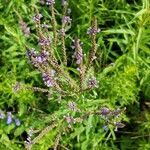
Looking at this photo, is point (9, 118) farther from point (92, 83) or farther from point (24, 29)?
point (92, 83)

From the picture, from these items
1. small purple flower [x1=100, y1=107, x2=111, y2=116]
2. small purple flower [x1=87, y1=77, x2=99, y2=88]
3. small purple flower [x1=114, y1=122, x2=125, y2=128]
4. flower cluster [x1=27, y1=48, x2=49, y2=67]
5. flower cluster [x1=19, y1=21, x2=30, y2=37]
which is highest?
flower cluster [x1=19, y1=21, x2=30, y2=37]

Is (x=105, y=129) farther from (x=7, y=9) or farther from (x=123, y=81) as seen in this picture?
(x=7, y=9)

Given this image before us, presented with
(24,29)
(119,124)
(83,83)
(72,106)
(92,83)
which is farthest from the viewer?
(24,29)

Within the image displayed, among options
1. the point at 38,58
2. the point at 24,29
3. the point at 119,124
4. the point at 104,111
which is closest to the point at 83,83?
the point at 104,111

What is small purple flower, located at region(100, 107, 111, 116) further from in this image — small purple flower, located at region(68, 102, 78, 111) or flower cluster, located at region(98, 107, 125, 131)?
small purple flower, located at region(68, 102, 78, 111)

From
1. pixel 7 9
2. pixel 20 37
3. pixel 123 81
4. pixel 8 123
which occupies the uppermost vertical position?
pixel 7 9

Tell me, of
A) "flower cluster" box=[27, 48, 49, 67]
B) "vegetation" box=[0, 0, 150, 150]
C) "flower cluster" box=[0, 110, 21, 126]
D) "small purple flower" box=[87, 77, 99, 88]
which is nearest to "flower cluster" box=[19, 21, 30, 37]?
"vegetation" box=[0, 0, 150, 150]

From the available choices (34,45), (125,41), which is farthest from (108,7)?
(34,45)

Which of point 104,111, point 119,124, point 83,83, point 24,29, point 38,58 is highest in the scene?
point 24,29
